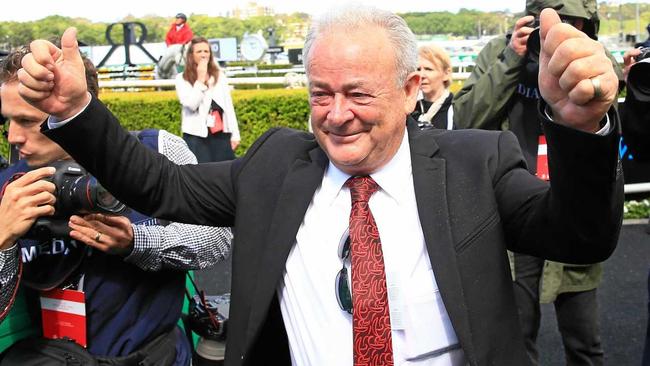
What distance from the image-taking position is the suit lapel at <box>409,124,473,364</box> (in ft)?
5.59

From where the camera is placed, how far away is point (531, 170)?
3.68 meters

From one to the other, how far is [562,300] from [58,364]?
2.51 meters

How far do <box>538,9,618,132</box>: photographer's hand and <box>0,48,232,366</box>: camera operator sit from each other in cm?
128

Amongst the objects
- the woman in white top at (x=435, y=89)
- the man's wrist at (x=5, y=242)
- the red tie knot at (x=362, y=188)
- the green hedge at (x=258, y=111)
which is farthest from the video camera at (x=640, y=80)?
the green hedge at (x=258, y=111)

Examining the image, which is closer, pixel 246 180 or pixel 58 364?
pixel 246 180

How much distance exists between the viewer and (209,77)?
8.04 metres

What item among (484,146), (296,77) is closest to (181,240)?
(484,146)

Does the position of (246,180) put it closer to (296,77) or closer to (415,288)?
(415,288)

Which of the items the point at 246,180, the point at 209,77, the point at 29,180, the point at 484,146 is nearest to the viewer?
the point at 484,146

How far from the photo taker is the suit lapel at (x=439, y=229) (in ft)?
5.59

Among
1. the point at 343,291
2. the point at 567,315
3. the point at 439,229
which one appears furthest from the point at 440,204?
the point at 567,315

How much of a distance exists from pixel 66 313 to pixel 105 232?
28cm

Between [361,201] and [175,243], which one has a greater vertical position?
[361,201]

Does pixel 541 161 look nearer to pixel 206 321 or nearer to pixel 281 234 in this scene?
pixel 206 321
